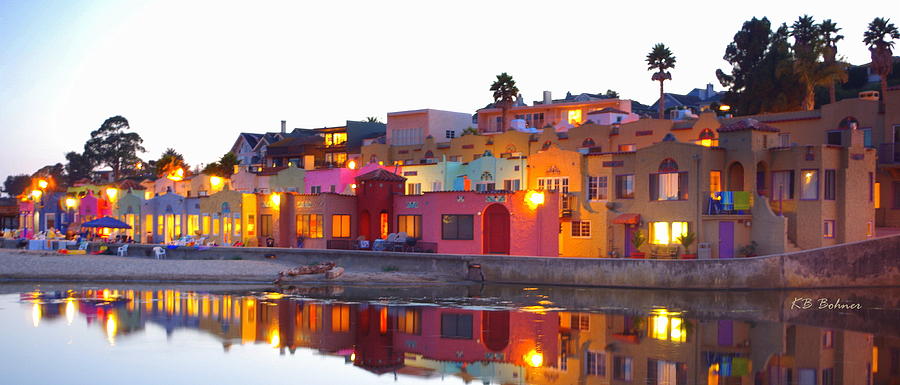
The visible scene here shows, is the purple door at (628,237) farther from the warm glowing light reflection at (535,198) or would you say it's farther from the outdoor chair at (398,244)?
the outdoor chair at (398,244)

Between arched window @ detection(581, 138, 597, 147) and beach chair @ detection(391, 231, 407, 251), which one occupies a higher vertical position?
arched window @ detection(581, 138, 597, 147)

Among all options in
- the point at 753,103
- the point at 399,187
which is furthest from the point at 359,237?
the point at 753,103

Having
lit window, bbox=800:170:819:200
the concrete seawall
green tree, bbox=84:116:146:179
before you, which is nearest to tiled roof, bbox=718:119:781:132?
lit window, bbox=800:170:819:200

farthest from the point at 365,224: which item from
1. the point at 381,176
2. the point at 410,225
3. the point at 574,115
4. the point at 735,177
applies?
the point at 574,115

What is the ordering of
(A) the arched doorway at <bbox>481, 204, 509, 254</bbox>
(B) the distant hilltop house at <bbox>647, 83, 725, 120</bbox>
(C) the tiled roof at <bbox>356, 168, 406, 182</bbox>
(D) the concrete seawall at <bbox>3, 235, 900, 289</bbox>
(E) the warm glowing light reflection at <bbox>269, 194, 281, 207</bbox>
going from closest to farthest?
1. (D) the concrete seawall at <bbox>3, 235, 900, 289</bbox>
2. (A) the arched doorway at <bbox>481, 204, 509, 254</bbox>
3. (C) the tiled roof at <bbox>356, 168, 406, 182</bbox>
4. (E) the warm glowing light reflection at <bbox>269, 194, 281, 207</bbox>
5. (B) the distant hilltop house at <bbox>647, 83, 725, 120</bbox>

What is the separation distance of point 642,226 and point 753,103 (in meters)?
29.5

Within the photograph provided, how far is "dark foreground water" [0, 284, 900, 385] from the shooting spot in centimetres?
2445

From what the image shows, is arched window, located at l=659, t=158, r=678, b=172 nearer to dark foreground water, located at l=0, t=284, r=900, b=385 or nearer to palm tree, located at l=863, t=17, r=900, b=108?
dark foreground water, located at l=0, t=284, r=900, b=385

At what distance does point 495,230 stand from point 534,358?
2171cm

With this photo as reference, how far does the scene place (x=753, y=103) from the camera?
71.0 metres

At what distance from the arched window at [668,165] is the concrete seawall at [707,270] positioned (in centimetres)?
616

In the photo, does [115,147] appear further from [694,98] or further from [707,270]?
[707,270]

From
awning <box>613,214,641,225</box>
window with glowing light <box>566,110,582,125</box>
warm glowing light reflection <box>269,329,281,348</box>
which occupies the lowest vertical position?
warm glowing light reflection <box>269,329,281,348</box>

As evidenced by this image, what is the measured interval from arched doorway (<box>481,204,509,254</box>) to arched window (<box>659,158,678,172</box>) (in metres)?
7.79
